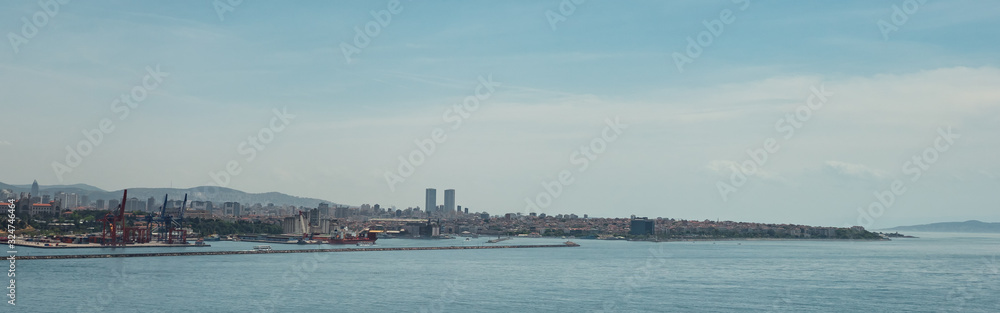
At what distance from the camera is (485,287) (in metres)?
49.7

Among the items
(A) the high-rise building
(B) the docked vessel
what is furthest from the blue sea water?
(A) the high-rise building

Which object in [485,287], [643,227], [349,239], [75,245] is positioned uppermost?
[643,227]

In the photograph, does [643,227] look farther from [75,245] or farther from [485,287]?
[485,287]

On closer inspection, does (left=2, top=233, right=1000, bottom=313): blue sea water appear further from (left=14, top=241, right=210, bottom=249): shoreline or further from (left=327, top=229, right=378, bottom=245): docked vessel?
(left=327, top=229, right=378, bottom=245): docked vessel

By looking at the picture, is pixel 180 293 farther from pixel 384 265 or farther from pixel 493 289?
pixel 384 265

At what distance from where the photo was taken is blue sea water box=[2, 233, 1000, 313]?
39.9m

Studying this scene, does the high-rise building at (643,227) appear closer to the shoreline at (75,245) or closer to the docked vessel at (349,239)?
the docked vessel at (349,239)

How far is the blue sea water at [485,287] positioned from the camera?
39875 mm

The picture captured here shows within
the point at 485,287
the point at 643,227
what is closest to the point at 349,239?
the point at 485,287

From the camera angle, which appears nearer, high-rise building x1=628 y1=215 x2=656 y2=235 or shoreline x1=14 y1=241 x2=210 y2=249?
shoreline x1=14 y1=241 x2=210 y2=249

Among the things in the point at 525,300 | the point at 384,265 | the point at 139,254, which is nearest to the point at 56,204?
the point at 139,254

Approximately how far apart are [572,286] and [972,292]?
2177 centimetres

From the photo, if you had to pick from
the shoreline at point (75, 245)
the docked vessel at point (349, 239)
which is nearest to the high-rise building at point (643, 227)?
the docked vessel at point (349, 239)

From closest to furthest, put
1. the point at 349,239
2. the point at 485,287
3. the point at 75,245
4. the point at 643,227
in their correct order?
the point at 485,287 < the point at 75,245 < the point at 349,239 < the point at 643,227
